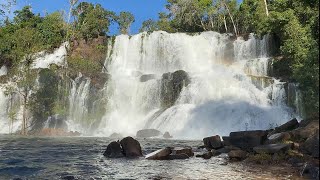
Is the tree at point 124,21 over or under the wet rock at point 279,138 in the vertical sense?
over

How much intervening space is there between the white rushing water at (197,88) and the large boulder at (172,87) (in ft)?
1.99

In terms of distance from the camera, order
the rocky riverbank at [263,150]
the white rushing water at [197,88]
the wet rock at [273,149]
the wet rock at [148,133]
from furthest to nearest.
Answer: the white rushing water at [197,88] < the wet rock at [148,133] < the wet rock at [273,149] < the rocky riverbank at [263,150]

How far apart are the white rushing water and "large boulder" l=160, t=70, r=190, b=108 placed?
→ 0.61m

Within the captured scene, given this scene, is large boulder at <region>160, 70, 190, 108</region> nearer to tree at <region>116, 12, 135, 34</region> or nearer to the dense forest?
the dense forest

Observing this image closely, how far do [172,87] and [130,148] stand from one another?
1007 inches

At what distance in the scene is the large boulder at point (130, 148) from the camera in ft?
63.7

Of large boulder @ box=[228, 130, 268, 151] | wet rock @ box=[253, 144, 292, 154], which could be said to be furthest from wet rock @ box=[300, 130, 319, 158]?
large boulder @ box=[228, 130, 268, 151]

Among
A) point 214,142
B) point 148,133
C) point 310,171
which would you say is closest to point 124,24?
point 148,133

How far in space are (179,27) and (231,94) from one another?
1434 inches

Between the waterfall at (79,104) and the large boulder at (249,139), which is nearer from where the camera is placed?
the large boulder at (249,139)

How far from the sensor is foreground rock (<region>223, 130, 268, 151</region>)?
19344 mm

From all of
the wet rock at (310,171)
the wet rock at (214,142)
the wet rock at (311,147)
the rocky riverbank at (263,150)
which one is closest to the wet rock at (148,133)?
the rocky riverbank at (263,150)

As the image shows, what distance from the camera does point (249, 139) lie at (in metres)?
19.6

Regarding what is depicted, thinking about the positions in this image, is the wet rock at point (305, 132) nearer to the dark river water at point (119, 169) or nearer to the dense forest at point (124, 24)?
the dark river water at point (119, 169)
